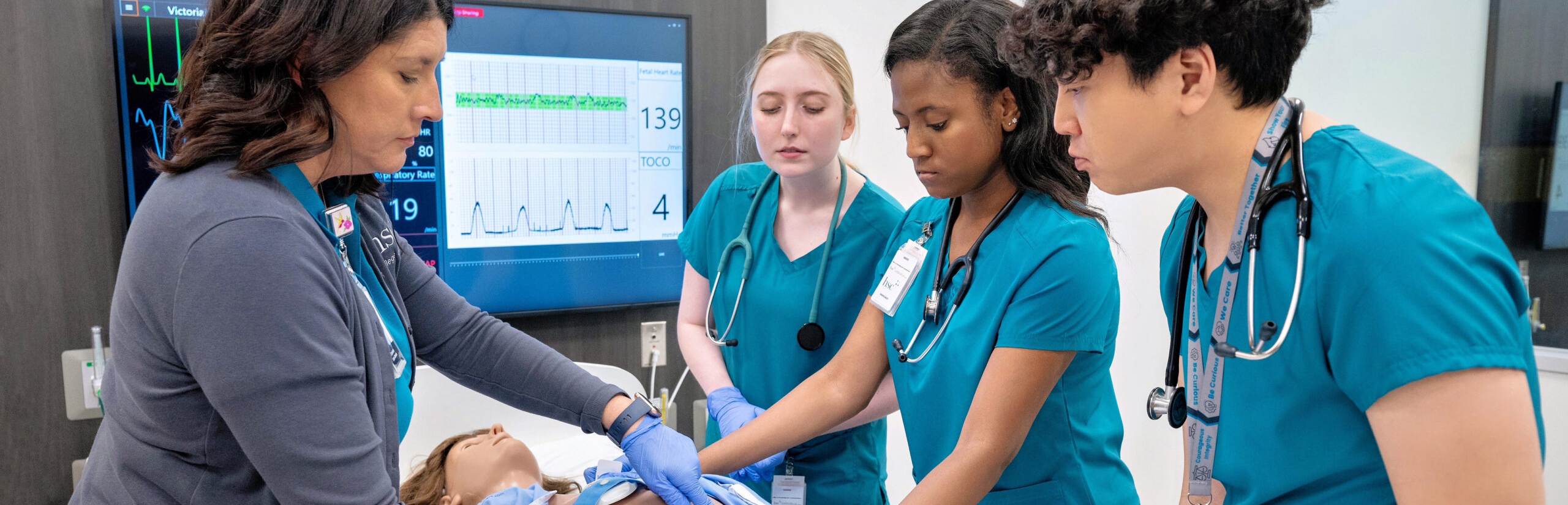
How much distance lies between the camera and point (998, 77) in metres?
1.30

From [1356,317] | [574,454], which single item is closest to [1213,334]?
[1356,317]

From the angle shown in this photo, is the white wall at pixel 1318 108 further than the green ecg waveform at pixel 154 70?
Yes

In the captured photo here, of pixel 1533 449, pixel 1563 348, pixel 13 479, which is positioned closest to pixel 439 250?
pixel 13 479

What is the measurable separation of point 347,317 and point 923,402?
0.82 metres

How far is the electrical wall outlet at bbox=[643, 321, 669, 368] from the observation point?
2.73 meters

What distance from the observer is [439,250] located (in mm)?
2451

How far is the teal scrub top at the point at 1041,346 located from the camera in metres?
1.25

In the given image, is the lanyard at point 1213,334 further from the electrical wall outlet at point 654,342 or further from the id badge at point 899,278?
the electrical wall outlet at point 654,342

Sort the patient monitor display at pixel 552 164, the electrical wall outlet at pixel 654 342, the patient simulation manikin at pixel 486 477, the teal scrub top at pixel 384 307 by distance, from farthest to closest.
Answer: the electrical wall outlet at pixel 654 342, the patient monitor display at pixel 552 164, the patient simulation manikin at pixel 486 477, the teal scrub top at pixel 384 307

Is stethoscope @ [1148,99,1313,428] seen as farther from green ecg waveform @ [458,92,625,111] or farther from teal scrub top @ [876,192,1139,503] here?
green ecg waveform @ [458,92,625,111]

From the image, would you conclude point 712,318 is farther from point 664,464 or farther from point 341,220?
point 341,220

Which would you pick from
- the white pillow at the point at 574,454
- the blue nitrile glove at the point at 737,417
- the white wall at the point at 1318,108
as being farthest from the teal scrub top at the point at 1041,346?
the white wall at the point at 1318,108

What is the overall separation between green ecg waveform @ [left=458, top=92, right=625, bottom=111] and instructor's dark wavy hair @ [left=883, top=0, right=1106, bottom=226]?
138cm

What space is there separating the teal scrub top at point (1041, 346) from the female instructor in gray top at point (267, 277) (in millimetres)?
756
